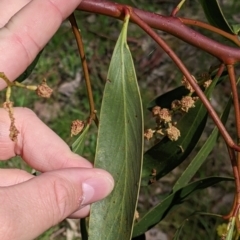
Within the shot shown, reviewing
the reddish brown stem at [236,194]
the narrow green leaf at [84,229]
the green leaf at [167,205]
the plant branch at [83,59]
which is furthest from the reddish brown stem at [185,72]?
the narrow green leaf at [84,229]

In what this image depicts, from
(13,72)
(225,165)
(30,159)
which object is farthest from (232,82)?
(225,165)

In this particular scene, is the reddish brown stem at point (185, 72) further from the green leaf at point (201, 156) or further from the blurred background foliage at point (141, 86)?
Result: the blurred background foliage at point (141, 86)

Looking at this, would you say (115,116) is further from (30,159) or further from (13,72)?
(30,159)

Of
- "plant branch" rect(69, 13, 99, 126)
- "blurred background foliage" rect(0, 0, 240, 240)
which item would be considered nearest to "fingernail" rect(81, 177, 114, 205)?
Result: "plant branch" rect(69, 13, 99, 126)

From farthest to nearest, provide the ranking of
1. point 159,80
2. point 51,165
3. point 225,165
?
point 159,80 → point 225,165 → point 51,165

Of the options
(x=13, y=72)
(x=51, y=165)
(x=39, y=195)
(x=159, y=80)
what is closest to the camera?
(x=39, y=195)

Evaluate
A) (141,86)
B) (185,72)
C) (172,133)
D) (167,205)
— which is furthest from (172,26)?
(141,86)

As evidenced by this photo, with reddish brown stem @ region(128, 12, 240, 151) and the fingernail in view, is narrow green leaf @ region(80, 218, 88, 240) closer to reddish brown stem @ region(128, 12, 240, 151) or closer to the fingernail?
the fingernail
